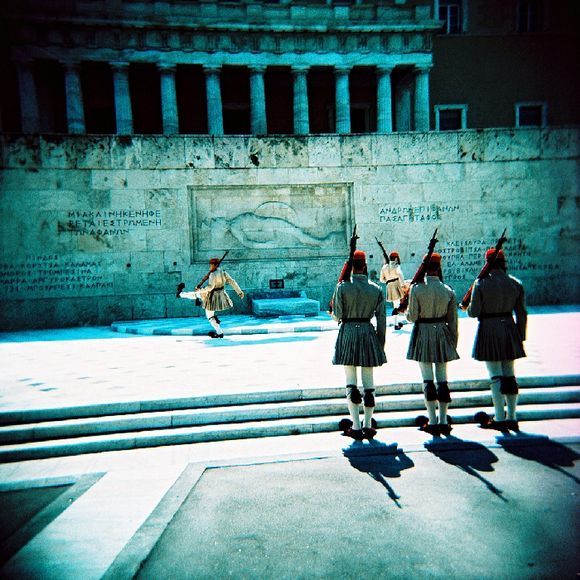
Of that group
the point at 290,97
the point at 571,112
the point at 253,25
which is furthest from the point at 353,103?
the point at 571,112

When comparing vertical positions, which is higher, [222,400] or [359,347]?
[359,347]

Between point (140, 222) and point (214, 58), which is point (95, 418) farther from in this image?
point (214, 58)

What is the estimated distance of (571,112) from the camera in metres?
32.2

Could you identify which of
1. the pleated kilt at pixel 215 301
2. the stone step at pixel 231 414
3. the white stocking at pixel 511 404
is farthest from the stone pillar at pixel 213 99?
the white stocking at pixel 511 404

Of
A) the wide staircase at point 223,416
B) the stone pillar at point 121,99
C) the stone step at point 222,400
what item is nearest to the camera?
the wide staircase at point 223,416

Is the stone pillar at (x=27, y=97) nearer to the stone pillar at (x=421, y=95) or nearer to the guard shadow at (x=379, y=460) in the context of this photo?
the stone pillar at (x=421, y=95)

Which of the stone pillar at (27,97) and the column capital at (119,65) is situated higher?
the column capital at (119,65)

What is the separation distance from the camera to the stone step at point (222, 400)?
5598 mm

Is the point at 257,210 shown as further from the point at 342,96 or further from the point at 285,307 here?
the point at 342,96

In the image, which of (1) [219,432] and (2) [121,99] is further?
(2) [121,99]

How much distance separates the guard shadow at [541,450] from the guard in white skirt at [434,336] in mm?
666

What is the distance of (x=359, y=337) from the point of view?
512 cm

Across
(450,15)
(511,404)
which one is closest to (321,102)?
(450,15)

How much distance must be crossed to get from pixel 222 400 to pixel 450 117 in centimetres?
3181
